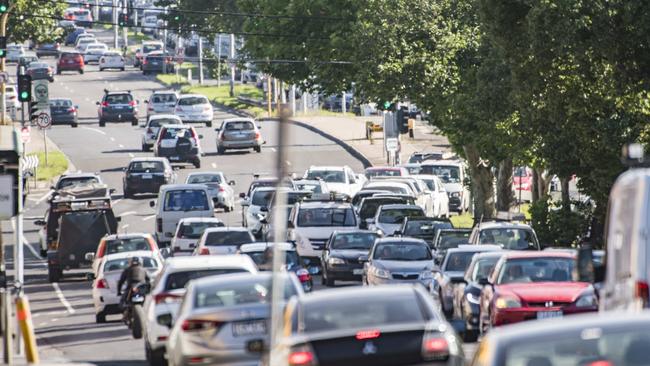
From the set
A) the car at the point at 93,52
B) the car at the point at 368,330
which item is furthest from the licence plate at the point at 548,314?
the car at the point at 93,52

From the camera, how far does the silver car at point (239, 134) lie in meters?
69.1

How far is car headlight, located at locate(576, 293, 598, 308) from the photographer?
22.1m

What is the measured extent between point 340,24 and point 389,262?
25.5 meters

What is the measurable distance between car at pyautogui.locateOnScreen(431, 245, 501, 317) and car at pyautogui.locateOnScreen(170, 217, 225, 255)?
1244 centimetres

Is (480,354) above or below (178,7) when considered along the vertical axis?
below

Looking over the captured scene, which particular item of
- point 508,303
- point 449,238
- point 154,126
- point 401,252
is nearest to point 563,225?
point 449,238

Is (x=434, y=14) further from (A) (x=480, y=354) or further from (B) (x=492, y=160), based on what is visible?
(A) (x=480, y=354)

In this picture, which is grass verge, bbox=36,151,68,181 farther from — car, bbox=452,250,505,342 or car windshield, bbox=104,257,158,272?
car, bbox=452,250,505,342

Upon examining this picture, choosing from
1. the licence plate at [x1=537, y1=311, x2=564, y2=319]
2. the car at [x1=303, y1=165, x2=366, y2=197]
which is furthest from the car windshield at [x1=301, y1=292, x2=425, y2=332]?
the car at [x1=303, y1=165, x2=366, y2=197]

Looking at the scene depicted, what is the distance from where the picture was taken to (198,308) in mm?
18922

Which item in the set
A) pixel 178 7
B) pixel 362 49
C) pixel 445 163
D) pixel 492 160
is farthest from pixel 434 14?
pixel 178 7

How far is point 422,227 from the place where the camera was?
137 feet

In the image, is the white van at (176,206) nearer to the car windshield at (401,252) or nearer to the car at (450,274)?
the car windshield at (401,252)

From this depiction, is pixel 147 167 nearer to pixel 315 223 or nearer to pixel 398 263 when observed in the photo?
pixel 315 223
